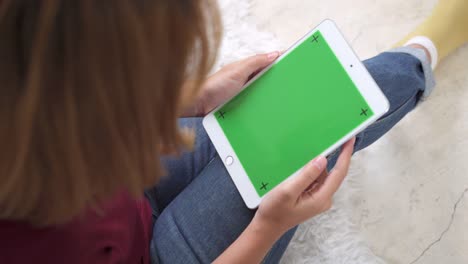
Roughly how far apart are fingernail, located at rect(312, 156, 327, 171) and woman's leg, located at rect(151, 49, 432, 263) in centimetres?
6

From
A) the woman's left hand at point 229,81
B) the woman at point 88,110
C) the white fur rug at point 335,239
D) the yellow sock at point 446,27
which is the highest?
the woman at point 88,110

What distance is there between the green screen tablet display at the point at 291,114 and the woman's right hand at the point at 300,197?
0.09 ft

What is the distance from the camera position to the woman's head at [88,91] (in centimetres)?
24

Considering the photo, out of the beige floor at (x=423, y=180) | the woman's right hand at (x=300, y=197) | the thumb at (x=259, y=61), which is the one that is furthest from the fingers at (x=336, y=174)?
the beige floor at (x=423, y=180)

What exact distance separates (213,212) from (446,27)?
52cm

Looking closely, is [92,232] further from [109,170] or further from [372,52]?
[372,52]

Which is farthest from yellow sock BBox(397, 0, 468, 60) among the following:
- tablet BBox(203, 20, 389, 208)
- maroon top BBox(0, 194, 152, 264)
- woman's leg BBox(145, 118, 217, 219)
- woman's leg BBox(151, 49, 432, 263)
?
maroon top BBox(0, 194, 152, 264)

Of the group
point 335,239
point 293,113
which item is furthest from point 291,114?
point 335,239

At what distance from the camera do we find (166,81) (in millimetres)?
299

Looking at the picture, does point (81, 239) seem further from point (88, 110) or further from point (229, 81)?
point (229, 81)

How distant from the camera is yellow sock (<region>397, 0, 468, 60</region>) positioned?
0.78m

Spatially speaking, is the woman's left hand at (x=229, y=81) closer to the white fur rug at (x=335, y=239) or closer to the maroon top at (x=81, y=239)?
the maroon top at (x=81, y=239)

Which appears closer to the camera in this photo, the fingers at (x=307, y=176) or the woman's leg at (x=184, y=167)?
the fingers at (x=307, y=176)

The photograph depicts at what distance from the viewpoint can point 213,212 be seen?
566 millimetres
